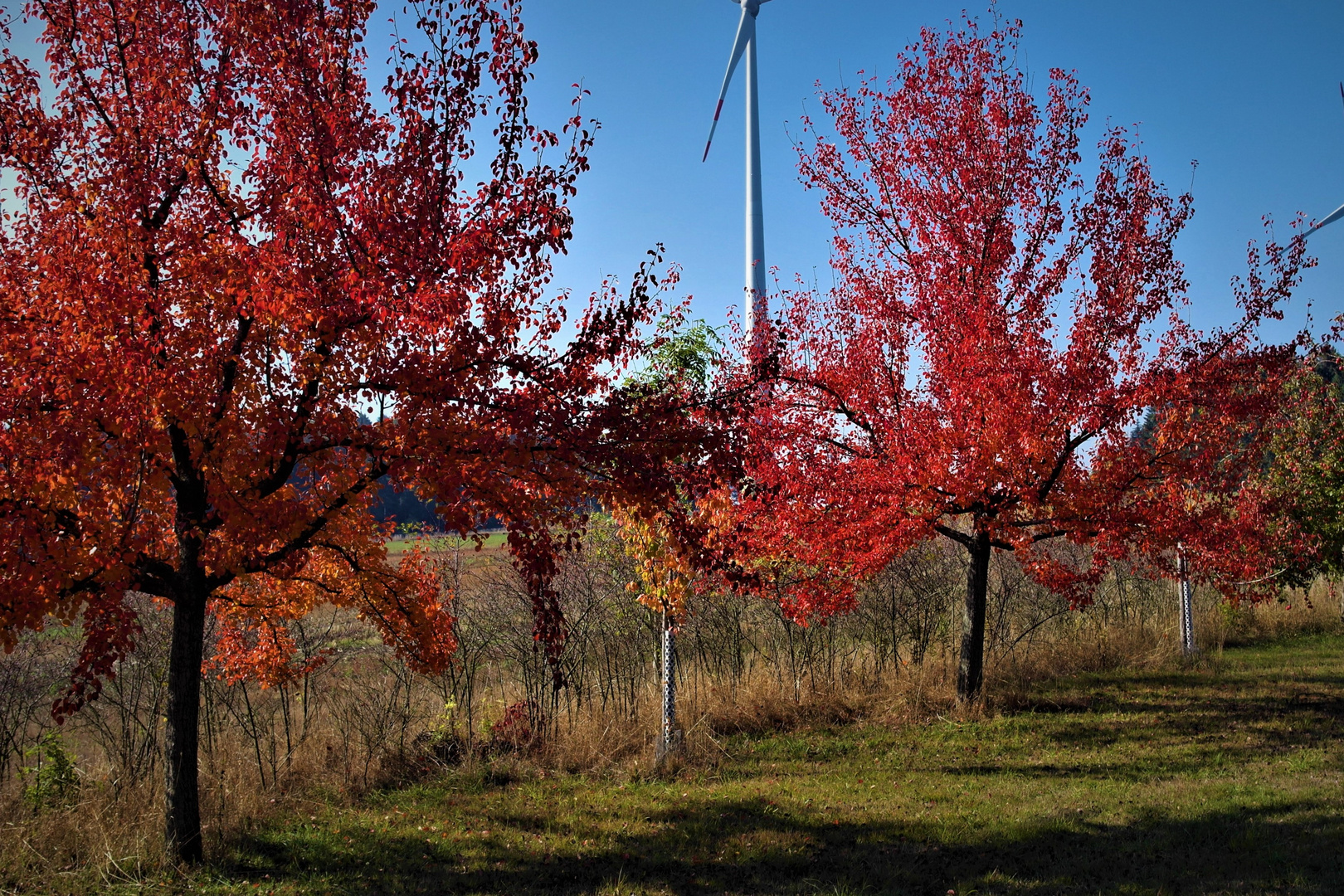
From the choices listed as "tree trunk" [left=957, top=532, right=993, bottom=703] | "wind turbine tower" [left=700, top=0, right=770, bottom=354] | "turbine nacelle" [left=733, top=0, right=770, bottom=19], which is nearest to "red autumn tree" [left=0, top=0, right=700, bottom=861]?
"tree trunk" [left=957, top=532, right=993, bottom=703]

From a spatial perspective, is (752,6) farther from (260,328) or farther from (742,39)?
(260,328)

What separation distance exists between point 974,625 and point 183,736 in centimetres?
929

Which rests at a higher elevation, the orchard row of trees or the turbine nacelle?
the turbine nacelle

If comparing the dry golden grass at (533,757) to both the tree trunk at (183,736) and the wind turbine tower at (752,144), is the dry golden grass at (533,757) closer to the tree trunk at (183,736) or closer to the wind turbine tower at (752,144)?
the tree trunk at (183,736)

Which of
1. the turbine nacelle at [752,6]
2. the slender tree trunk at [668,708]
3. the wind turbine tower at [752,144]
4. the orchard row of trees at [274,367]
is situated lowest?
the slender tree trunk at [668,708]

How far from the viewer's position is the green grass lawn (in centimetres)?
627

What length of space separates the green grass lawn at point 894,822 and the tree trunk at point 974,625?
67 cm

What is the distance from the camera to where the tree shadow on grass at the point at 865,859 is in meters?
6.00

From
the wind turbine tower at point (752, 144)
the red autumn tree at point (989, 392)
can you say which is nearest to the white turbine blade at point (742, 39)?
the wind turbine tower at point (752, 144)

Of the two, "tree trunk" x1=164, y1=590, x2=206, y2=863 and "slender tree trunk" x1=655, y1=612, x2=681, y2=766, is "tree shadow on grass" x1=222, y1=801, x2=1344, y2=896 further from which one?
"slender tree trunk" x1=655, y1=612, x2=681, y2=766

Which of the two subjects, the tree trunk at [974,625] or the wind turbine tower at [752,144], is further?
the wind turbine tower at [752,144]

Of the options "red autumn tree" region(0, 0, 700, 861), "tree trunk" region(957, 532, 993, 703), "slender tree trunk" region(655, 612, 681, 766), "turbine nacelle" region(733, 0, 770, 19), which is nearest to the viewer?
"red autumn tree" region(0, 0, 700, 861)

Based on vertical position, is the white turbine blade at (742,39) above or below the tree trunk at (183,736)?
above

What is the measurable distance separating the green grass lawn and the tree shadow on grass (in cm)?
2
